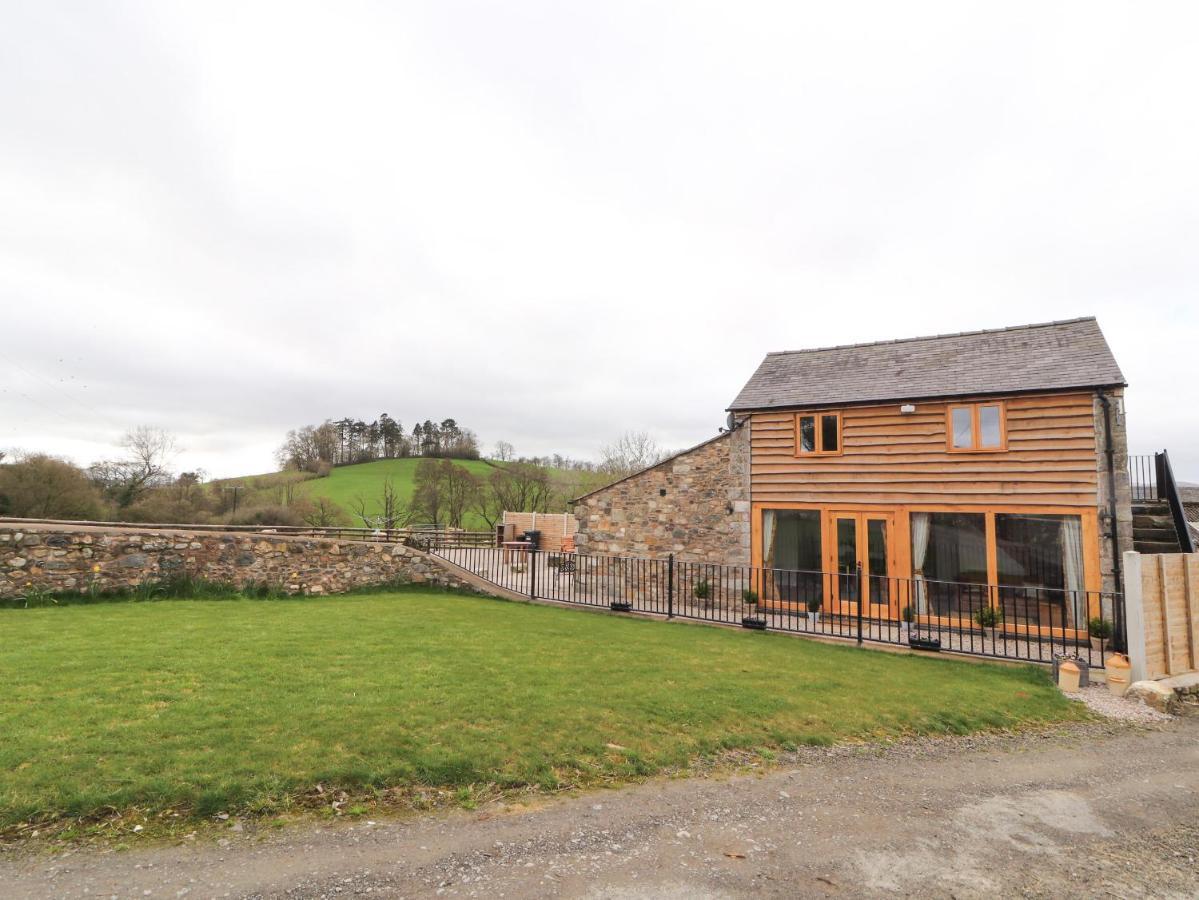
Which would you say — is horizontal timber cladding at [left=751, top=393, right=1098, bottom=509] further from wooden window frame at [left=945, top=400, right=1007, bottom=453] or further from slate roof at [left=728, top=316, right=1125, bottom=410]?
slate roof at [left=728, top=316, right=1125, bottom=410]

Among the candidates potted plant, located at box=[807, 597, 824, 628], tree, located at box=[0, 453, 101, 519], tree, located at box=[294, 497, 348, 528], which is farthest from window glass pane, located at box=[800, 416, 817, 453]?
tree, located at box=[294, 497, 348, 528]

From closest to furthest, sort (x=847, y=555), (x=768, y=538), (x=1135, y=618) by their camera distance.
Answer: (x=1135, y=618) → (x=847, y=555) → (x=768, y=538)

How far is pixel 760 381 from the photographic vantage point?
16.1 meters

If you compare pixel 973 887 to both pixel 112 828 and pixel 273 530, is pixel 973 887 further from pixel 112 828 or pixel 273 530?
pixel 273 530

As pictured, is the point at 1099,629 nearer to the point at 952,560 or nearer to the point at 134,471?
the point at 952,560

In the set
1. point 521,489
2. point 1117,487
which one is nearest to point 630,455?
point 521,489

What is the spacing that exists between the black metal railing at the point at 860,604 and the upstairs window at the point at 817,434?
9.96 feet

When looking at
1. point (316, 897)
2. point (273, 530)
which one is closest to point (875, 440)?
point (316, 897)

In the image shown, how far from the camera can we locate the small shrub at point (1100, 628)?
1080 cm

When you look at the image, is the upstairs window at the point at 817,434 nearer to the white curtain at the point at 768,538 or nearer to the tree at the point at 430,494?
the white curtain at the point at 768,538

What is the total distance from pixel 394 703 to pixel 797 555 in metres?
11.2

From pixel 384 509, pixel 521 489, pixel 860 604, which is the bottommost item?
pixel 860 604

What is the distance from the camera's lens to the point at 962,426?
13164 mm

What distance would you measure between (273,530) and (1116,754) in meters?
25.0
